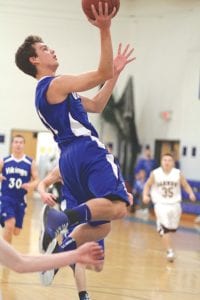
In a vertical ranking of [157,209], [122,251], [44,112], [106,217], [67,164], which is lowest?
[122,251]

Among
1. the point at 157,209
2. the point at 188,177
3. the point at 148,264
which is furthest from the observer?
the point at 188,177

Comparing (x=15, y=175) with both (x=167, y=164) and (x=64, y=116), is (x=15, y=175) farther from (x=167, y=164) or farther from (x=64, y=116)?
(x=64, y=116)

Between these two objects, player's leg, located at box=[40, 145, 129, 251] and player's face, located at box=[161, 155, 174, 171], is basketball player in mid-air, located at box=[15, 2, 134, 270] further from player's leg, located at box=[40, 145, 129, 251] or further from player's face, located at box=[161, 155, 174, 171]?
player's face, located at box=[161, 155, 174, 171]

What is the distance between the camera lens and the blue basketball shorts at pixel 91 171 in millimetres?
4848

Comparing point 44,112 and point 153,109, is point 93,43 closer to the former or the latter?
point 153,109

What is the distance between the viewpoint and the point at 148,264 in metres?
9.11

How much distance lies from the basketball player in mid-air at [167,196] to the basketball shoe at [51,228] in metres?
5.20

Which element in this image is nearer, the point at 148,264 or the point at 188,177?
the point at 148,264

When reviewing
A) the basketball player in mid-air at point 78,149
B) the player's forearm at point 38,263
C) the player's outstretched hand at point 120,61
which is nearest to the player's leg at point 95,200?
the basketball player in mid-air at point 78,149

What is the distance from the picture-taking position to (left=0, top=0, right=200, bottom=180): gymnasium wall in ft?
70.7

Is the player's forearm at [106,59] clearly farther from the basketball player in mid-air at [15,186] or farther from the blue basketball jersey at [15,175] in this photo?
the blue basketball jersey at [15,175]

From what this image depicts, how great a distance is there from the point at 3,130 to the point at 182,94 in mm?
6770

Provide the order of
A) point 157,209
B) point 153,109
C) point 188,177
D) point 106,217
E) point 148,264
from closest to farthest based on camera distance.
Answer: point 106,217
point 148,264
point 157,209
point 188,177
point 153,109

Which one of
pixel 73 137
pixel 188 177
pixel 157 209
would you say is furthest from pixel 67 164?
pixel 188 177
